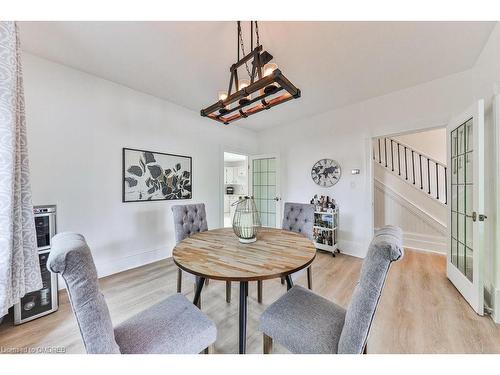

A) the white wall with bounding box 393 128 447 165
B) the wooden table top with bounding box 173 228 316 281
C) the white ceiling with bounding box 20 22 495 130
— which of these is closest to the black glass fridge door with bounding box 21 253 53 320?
the wooden table top with bounding box 173 228 316 281

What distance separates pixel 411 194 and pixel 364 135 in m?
1.68

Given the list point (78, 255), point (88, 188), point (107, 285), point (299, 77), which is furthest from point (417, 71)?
point (107, 285)

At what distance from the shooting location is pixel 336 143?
11.8ft

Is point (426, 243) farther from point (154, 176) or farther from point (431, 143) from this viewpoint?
point (154, 176)

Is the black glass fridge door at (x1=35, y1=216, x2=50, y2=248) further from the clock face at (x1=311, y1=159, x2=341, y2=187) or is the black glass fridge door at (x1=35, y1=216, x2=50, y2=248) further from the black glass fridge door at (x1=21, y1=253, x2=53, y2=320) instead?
the clock face at (x1=311, y1=159, x2=341, y2=187)

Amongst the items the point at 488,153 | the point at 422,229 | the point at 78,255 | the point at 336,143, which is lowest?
the point at 422,229

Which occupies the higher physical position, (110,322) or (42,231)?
(42,231)

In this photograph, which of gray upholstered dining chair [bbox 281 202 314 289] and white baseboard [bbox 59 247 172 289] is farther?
white baseboard [bbox 59 247 172 289]

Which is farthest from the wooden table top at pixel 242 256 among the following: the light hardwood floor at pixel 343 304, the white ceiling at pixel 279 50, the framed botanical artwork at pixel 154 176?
the white ceiling at pixel 279 50

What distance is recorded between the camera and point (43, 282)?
1.83 metres

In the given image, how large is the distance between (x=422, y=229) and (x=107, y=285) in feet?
16.5

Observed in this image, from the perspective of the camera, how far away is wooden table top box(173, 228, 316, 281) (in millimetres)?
1084

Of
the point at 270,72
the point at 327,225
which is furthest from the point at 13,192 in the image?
the point at 327,225

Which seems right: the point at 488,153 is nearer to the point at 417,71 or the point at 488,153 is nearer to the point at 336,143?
the point at 417,71
